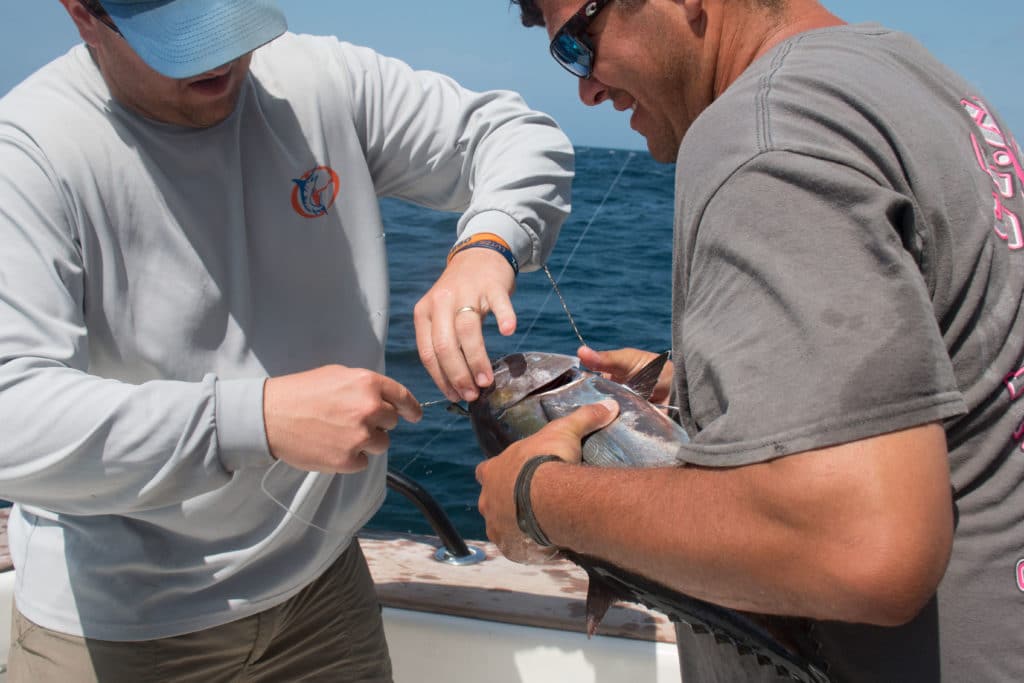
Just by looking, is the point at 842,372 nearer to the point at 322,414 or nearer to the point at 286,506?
the point at 322,414

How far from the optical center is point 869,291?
109cm

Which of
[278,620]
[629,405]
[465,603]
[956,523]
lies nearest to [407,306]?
[465,603]

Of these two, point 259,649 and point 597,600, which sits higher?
point 597,600

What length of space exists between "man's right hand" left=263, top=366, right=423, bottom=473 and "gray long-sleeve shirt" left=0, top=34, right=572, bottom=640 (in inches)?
1.6

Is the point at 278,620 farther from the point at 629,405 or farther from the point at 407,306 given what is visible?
the point at 407,306

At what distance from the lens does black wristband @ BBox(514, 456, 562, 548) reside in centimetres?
154

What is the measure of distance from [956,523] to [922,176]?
0.55 meters

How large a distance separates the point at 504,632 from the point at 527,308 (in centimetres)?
569

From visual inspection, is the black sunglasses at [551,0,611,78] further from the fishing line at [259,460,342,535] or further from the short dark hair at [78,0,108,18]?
the fishing line at [259,460,342,535]

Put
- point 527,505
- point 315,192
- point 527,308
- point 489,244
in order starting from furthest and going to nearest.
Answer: point 527,308 < point 315,192 < point 489,244 < point 527,505

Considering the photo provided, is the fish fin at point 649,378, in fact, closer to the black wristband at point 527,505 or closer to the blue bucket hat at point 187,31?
the black wristband at point 527,505

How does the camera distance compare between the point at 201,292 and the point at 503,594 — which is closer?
the point at 201,292

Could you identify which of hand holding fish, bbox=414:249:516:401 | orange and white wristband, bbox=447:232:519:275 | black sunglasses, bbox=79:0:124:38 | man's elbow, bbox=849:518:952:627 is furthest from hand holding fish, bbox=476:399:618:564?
black sunglasses, bbox=79:0:124:38

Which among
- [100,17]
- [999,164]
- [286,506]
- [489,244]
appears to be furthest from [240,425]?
[999,164]
